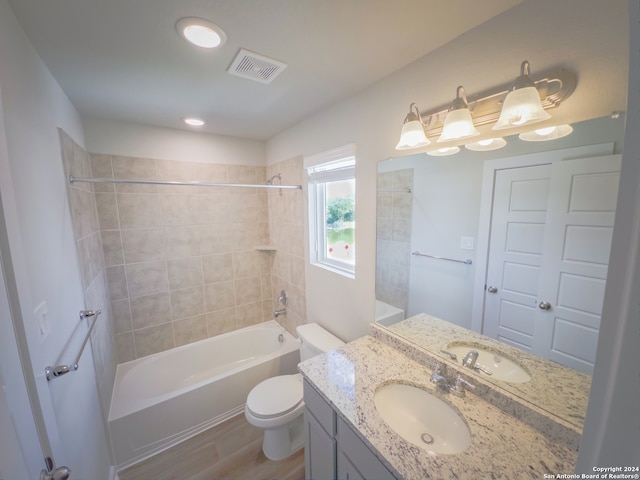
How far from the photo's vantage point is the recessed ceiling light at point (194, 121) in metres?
1.98

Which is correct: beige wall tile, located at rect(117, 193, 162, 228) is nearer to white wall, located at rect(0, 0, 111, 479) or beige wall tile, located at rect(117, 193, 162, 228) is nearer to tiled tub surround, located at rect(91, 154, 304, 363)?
tiled tub surround, located at rect(91, 154, 304, 363)

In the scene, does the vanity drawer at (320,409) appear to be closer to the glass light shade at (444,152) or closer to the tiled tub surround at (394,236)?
the tiled tub surround at (394,236)

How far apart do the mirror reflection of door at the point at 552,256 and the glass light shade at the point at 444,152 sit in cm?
23

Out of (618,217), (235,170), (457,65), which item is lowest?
(618,217)

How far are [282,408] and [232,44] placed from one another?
6.90ft

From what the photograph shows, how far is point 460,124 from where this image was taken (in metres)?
0.99

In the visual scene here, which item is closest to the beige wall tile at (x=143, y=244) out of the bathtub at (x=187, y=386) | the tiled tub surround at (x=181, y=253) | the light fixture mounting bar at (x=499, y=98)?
the tiled tub surround at (x=181, y=253)

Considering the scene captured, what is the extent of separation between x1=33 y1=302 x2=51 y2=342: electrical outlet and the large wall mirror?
1.53 meters

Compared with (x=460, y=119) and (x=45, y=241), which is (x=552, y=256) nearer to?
(x=460, y=119)

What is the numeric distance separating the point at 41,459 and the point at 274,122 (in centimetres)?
220

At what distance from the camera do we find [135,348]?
2266 millimetres

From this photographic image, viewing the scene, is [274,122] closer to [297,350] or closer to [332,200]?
[332,200]

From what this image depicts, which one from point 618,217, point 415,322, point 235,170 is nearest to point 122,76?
point 235,170

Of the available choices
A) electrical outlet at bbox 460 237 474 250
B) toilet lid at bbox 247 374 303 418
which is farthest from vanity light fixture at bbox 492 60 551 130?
toilet lid at bbox 247 374 303 418
